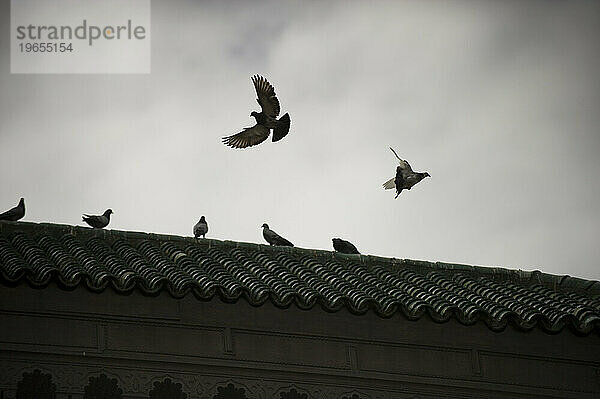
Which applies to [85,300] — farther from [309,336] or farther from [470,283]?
[470,283]

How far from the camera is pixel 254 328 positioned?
1126 centimetres

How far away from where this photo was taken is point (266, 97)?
48.6 ft

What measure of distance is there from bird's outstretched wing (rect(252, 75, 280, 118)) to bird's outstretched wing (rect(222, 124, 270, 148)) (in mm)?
222

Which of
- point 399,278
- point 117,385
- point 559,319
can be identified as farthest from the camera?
point 399,278

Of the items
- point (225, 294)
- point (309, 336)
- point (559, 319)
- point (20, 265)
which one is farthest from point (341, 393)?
point (20, 265)

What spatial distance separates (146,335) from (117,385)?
1.77 ft

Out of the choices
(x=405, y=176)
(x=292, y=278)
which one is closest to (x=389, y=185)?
(x=405, y=176)

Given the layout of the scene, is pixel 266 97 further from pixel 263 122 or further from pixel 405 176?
pixel 405 176

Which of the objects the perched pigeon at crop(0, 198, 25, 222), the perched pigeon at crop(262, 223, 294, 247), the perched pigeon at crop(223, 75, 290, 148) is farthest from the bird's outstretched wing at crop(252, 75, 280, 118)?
the perched pigeon at crop(0, 198, 25, 222)

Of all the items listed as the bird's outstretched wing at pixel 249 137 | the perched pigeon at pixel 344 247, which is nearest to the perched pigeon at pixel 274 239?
the perched pigeon at pixel 344 247

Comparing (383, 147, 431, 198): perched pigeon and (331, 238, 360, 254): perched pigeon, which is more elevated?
(383, 147, 431, 198): perched pigeon

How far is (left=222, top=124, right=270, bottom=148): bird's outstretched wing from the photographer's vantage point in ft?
49.1

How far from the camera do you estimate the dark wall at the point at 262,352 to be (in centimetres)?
1080

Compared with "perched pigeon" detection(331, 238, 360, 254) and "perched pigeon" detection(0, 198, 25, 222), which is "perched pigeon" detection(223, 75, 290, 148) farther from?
"perched pigeon" detection(0, 198, 25, 222)
